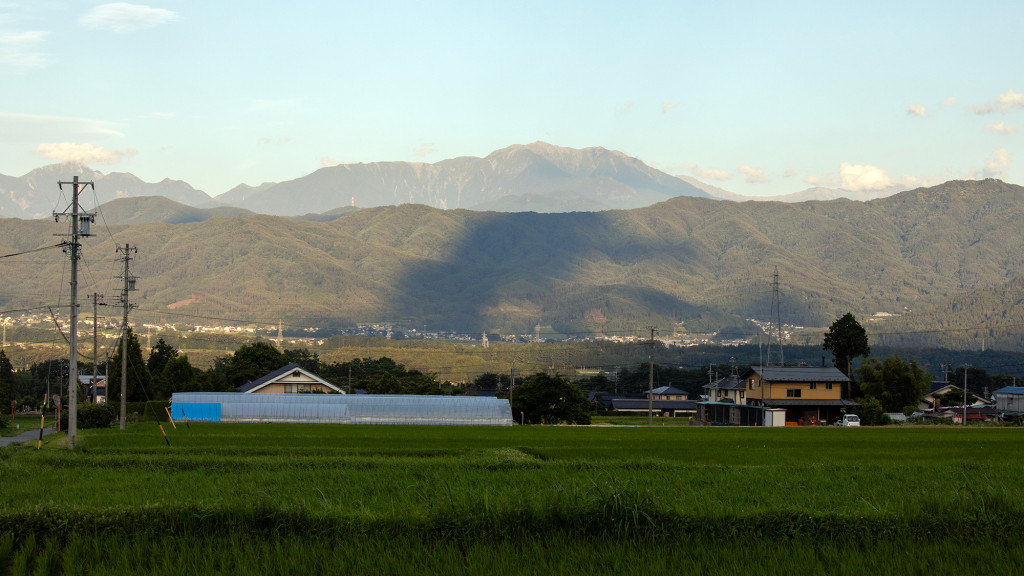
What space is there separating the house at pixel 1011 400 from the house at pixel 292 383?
6262 cm

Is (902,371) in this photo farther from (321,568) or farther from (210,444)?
(321,568)

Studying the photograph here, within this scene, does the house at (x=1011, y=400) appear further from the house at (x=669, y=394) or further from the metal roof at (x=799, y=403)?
the house at (x=669, y=394)

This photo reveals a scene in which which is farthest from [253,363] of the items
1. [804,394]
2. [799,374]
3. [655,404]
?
[804,394]

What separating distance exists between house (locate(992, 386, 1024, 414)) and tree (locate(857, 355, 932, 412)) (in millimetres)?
18133

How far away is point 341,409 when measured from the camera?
53.8 meters

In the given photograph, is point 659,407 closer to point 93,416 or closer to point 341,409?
point 341,409

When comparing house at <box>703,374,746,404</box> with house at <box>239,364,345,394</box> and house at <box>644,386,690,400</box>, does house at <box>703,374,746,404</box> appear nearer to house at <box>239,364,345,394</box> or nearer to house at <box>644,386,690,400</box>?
house at <box>644,386,690,400</box>

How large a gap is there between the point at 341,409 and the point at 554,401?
1544 cm

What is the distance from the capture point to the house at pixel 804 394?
6238 centimetres

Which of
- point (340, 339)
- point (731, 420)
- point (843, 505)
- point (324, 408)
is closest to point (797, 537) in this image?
point (843, 505)

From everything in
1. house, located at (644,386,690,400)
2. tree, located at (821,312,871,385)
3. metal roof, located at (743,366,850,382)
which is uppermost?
tree, located at (821,312,871,385)

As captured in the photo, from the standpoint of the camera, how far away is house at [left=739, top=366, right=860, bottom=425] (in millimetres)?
62375

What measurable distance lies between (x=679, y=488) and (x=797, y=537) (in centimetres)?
435

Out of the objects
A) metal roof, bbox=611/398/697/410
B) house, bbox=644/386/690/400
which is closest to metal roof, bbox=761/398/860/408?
metal roof, bbox=611/398/697/410
